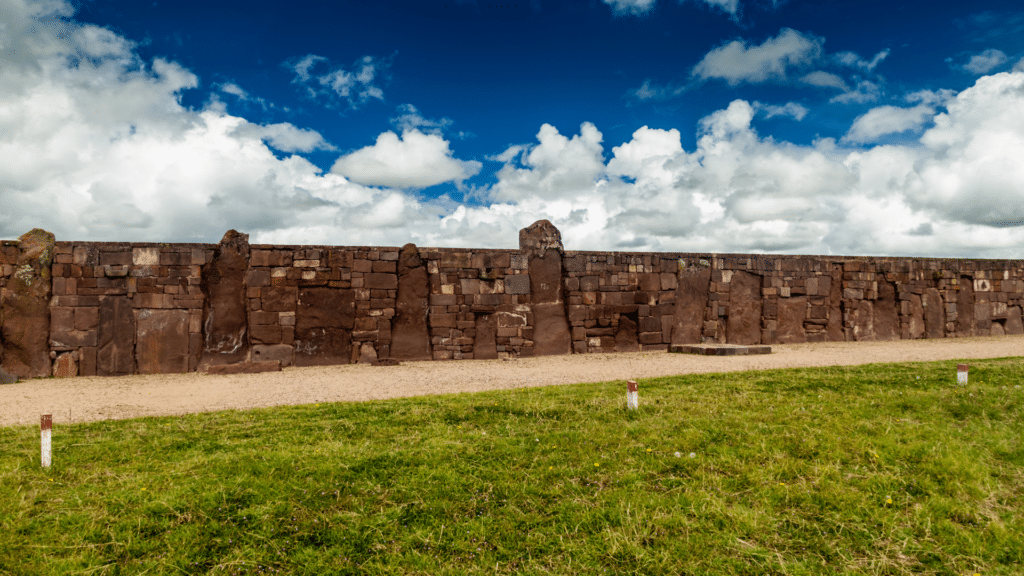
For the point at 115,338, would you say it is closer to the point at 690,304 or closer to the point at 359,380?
the point at 359,380

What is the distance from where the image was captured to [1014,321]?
65.3ft

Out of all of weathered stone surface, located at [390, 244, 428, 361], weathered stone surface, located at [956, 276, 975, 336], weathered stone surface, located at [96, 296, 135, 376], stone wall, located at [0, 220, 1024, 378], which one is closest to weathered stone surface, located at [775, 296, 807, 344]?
stone wall, located at [0, 220, 1024, 378]

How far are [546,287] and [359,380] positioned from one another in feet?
19.5

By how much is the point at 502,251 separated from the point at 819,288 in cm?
1045

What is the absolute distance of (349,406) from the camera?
7.82 m

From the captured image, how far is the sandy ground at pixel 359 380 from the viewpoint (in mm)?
8734

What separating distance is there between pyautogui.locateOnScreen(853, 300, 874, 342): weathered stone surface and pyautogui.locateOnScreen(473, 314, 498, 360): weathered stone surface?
39.4ft

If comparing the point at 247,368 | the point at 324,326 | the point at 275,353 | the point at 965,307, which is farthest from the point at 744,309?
the point at 247,368

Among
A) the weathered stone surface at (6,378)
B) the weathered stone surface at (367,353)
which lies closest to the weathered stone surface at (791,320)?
the weathered stone surface at (367,353)

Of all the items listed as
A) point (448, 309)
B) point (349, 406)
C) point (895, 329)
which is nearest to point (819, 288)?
point (895, 329)

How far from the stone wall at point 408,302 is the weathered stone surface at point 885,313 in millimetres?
46

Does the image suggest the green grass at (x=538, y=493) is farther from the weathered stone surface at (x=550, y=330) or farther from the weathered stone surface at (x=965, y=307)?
the weathered stone surface at (x=965, y=307)

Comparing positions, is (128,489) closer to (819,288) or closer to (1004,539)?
(1004,539)

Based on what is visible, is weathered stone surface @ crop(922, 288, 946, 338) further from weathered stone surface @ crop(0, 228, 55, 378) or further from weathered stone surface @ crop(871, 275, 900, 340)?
weathered stone surface @ crop(0, 228, 55, 378)
